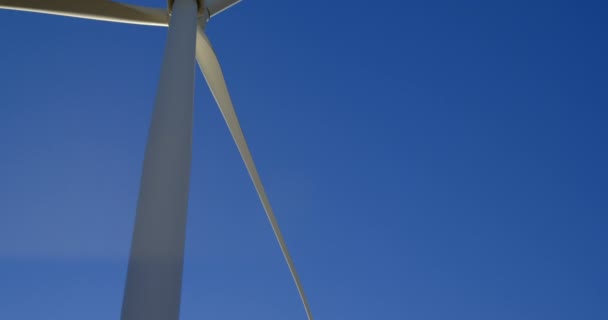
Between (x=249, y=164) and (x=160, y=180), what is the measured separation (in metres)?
5.26

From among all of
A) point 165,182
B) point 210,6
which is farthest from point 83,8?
point 165,182

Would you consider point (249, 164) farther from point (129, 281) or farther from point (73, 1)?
point (129, 281)

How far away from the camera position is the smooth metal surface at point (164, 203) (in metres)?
5.21

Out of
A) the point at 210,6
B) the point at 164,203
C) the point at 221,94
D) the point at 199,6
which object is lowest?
the point at 164,203

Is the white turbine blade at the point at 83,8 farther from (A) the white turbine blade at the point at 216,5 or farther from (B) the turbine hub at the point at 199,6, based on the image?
(A) the white turbine blade at the point at 216,5

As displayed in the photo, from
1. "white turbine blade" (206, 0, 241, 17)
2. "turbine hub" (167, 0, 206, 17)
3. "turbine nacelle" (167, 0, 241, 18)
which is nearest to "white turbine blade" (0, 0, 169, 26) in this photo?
"turbine hub" (167, 0, 206, 17)

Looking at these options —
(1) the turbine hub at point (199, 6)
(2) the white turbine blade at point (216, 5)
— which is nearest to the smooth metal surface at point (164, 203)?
(1) the turbine hub at point (199, 6)

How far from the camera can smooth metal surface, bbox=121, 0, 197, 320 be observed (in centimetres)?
521

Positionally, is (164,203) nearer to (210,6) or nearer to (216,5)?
(210,6)

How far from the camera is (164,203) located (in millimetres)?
5816

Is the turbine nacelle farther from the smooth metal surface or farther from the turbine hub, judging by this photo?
the smooth metal surface

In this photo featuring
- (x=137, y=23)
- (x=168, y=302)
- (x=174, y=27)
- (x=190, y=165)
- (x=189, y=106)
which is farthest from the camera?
(x=137, y=23)

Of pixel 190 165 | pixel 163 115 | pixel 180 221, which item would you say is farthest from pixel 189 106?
pixel 180 221

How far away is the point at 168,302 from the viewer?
17.1ft
